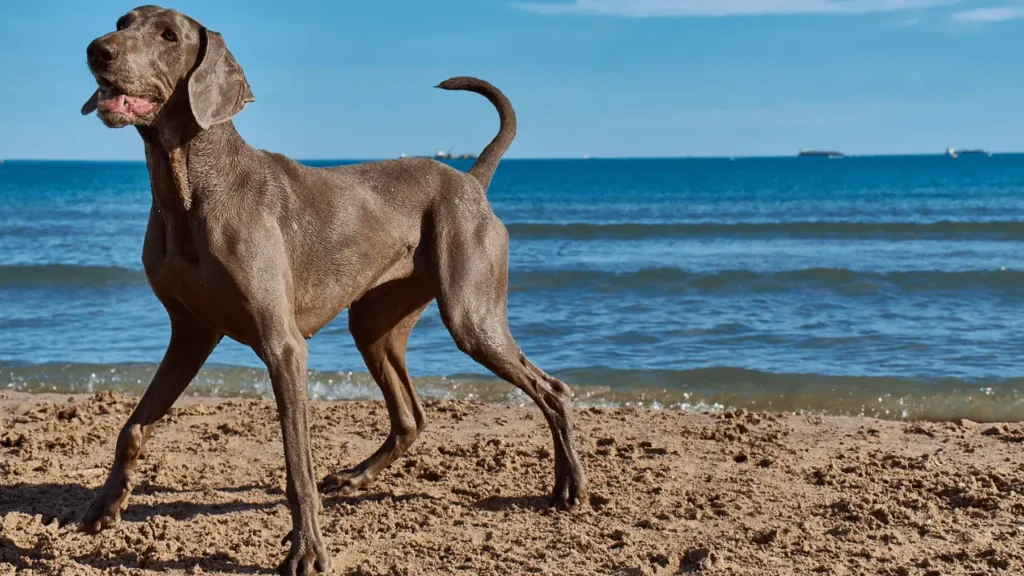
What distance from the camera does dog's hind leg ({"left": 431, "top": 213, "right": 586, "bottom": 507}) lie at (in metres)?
4.48

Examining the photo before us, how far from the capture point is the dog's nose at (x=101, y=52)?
339 centimetres

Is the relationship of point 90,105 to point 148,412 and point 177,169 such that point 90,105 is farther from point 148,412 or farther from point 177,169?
point 148,412

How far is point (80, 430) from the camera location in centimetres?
602

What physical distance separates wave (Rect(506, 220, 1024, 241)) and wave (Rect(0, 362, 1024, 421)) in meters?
12.6

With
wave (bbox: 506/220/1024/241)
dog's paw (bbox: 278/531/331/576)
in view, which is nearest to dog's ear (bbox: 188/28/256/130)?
dog's paw (bbox: 278/531/331/576)

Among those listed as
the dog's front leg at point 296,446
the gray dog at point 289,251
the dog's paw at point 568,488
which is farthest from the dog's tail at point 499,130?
the dog's front leg at point 296,446

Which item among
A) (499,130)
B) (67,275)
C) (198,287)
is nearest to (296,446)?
(198,287)

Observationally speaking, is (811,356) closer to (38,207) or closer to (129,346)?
(129,346)

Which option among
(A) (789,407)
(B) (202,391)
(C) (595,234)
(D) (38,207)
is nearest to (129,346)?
(B) (202,391)

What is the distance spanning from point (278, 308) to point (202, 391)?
14.1ft

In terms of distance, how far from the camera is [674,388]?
25.7ft

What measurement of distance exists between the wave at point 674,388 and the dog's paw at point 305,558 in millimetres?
3651

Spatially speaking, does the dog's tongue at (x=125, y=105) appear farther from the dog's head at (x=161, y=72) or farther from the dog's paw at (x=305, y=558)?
the dog's paw at (x=305, y=558)

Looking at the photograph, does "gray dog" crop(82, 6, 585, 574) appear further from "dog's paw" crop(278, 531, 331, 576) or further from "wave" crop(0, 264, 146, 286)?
"wave" crop(0, 264, 146, 286)
